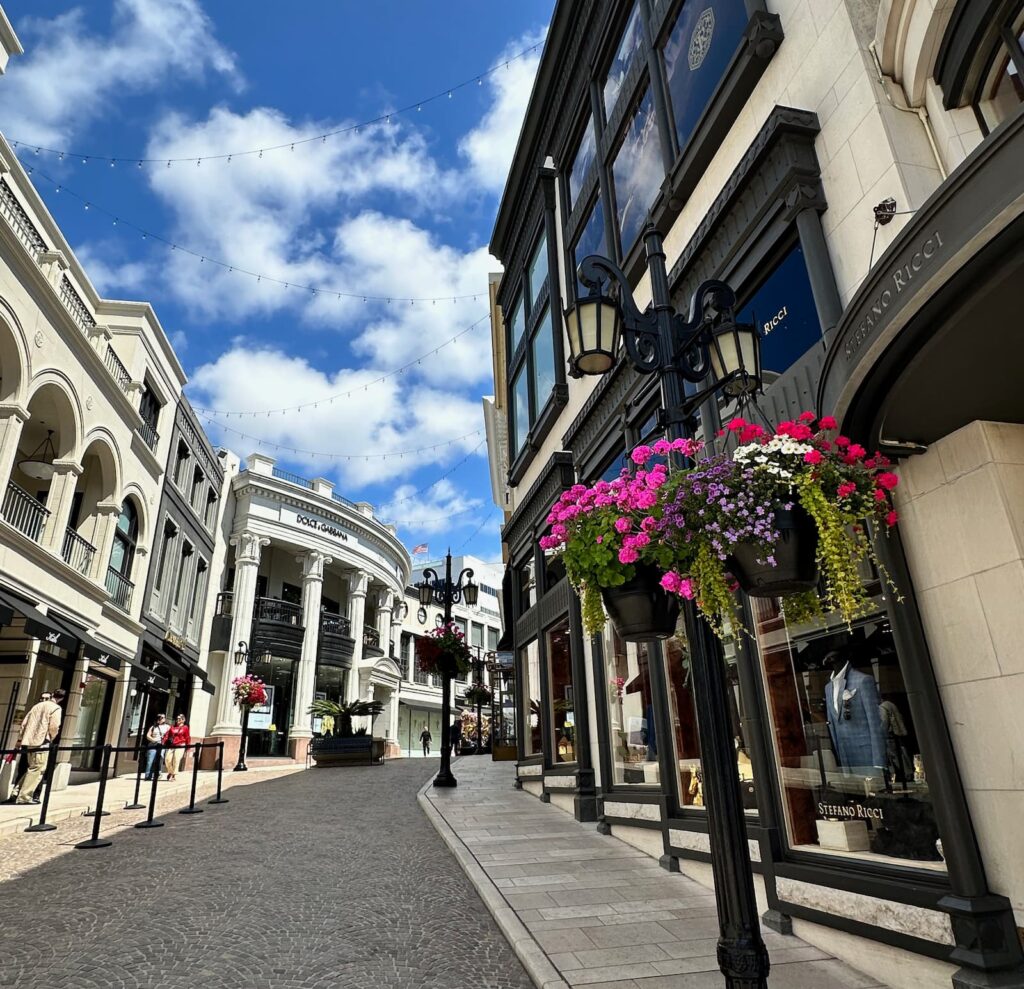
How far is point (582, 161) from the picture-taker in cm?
1205

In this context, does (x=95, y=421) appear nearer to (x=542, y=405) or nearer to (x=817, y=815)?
(x=542, y=405)

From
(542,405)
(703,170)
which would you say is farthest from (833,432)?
(542,405)

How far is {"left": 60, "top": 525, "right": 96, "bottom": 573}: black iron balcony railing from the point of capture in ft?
55.7

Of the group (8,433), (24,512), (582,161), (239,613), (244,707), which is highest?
(582,161)

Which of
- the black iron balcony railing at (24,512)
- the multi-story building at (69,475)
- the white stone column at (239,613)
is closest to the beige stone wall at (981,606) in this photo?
the multi-story building at (69,475)

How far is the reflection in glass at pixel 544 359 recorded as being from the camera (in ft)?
44.7

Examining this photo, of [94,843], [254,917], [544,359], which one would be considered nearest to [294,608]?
[544,359]

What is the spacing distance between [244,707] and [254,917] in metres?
20.7

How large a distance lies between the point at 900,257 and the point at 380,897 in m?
5.93

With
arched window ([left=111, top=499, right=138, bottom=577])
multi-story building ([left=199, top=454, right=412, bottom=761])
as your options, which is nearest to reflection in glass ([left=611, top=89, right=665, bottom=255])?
arched window ([left=111, top=499, right=138, bottom=577])

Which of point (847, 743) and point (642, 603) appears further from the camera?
point (847, 743)

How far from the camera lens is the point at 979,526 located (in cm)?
377

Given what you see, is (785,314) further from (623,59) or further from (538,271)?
(538,271)

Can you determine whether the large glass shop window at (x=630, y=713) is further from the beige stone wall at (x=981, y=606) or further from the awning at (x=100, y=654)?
the awning at (x=100, y=654)
